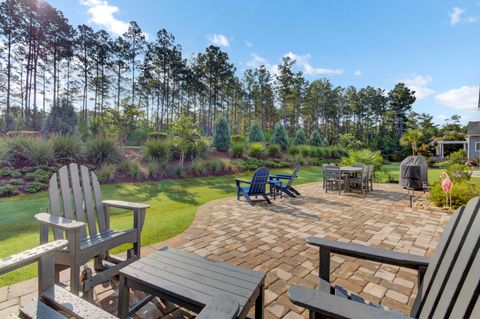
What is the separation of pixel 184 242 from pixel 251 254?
1027 millimetres

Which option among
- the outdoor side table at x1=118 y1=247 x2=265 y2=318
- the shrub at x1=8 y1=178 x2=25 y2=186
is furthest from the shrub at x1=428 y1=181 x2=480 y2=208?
the shrub at x1=8 y1=178 x2=25 y2=186

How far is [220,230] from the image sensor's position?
148 inches

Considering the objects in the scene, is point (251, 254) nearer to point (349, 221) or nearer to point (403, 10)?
point (349, 221)

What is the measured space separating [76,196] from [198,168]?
26.4ft

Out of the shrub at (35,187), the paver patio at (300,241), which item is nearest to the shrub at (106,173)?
the shrub at (35,187)

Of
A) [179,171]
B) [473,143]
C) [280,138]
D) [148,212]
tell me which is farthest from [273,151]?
[473,143]

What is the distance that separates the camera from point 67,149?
28.2ft

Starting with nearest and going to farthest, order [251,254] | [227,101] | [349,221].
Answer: [251,254], [349,221], [227,101]

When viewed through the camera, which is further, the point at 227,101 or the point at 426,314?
the point at 227,101

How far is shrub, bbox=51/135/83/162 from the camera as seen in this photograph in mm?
8430

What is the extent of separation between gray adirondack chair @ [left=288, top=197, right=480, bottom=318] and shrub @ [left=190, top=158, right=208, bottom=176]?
9380mm

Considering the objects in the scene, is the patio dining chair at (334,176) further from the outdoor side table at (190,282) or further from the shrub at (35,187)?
the shrub at (35,187)

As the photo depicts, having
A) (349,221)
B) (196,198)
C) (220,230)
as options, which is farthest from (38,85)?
(349,221)

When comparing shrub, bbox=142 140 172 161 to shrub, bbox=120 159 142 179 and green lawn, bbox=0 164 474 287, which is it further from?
green lawn, bbox=0 164 474 287
